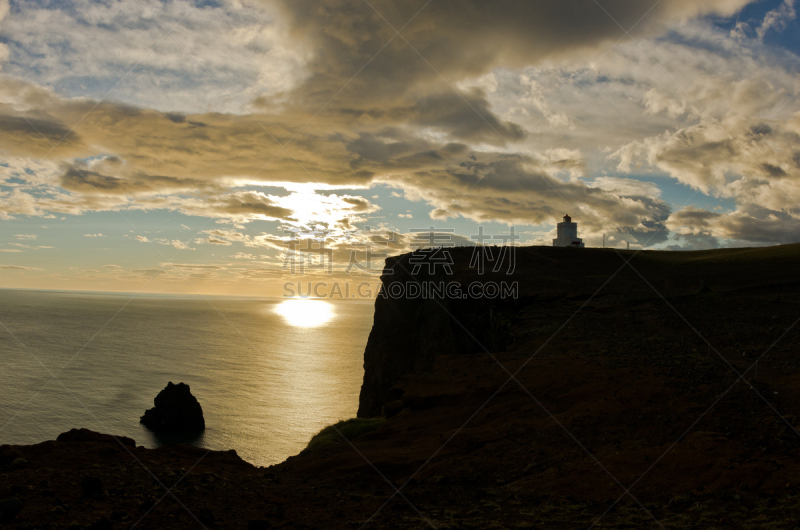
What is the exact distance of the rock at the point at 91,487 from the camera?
23.2ft

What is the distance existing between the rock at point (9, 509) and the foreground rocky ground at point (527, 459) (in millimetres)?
14

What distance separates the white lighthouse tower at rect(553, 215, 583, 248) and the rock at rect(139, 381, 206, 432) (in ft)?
162

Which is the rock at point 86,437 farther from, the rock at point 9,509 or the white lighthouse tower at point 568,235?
the white lighthouse tower at point 568,235

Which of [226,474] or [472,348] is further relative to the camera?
[472,348]

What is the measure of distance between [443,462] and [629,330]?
12027mm

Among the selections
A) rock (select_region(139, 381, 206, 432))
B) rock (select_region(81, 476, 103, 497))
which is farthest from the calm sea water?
rock (select_region(81, 476, 103, 497))

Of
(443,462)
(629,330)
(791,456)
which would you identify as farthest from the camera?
(629,330)

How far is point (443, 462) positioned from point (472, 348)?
1896 cm

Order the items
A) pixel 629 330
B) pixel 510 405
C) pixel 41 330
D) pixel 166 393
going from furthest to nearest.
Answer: pixel 41 330 < pixel 166 393 < pixel 629 330 < pixel 510 405

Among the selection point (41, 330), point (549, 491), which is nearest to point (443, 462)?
point (549, 491)

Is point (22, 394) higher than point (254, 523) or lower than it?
lower

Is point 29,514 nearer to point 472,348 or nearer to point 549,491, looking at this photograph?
point 549,491

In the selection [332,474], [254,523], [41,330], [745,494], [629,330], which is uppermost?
[629,330]

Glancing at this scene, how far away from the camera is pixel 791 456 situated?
8.19m
